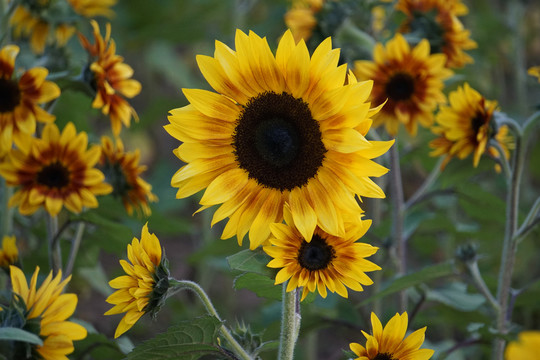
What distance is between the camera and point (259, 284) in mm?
718

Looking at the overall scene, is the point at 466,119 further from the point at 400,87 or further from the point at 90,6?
the point at 90,6

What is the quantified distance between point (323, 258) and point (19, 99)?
480mm

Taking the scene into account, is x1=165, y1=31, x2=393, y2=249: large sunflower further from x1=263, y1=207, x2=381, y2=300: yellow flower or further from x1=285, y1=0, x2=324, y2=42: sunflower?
x1=285, y1=0, x2=324, y2=42: sunflower

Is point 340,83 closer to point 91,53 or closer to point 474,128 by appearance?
point 474,128

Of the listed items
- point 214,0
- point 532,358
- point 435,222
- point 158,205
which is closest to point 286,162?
point 532,358

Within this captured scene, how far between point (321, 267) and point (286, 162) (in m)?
0.11

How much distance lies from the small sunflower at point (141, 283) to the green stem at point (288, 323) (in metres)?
0.12

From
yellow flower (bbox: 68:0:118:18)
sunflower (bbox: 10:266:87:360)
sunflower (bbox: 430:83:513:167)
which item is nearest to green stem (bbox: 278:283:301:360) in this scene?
sunflower (bbox: 10:266:87:360)

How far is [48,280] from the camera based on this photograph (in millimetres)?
720

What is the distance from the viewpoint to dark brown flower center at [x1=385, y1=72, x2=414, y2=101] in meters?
0.99

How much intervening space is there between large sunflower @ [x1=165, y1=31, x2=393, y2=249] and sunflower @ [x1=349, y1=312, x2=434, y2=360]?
0.10m

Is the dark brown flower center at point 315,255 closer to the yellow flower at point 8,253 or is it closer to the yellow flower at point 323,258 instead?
the yellow flower at point 323,258

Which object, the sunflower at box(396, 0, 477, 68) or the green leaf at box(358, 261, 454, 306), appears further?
the sunflower at box(396, 0, 477, 68)

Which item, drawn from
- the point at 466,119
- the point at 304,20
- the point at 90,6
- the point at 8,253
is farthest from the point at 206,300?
the point at 90,6
